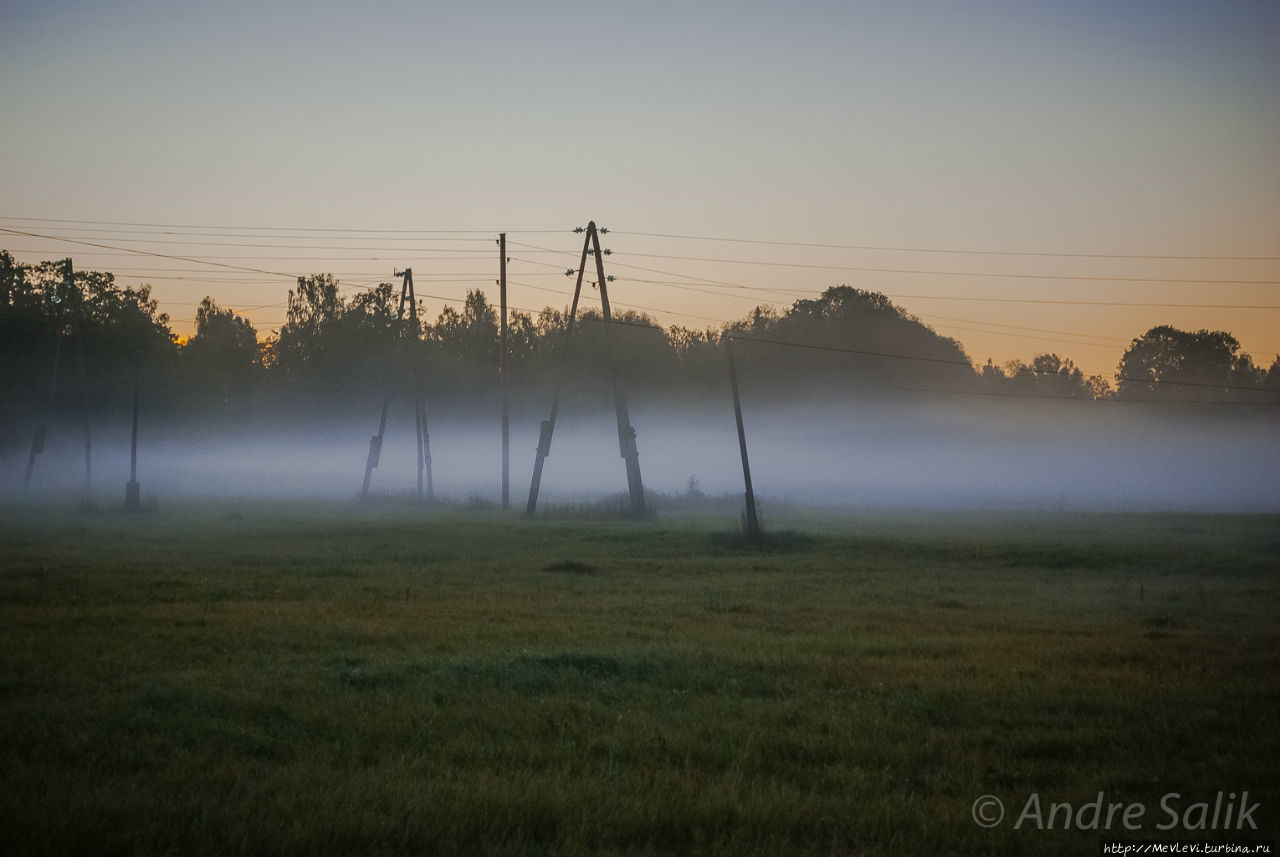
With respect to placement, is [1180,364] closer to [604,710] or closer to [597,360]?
[597,360]

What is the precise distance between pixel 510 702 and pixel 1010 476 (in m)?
83.4

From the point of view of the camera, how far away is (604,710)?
889cm

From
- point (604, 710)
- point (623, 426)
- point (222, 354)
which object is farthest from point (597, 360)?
point (604, 710)

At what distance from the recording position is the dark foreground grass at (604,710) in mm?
6121

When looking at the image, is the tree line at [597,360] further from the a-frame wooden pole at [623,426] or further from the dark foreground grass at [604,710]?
the dark foreground grass at [604,710]

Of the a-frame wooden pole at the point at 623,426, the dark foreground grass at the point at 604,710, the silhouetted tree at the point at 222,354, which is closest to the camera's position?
the dark foreground grass at the point at 604,710

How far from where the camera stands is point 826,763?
755cm

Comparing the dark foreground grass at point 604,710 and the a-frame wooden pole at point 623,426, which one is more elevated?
the a-frame wooden pole at point 623,426

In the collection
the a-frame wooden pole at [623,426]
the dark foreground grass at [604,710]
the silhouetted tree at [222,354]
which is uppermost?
the silhouetted tree at [222,354]

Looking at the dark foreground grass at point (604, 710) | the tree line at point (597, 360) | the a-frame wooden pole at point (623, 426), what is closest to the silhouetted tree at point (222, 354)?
the tree line at point (597, 360)

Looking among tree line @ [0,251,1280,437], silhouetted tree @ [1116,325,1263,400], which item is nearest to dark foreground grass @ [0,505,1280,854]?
tree line @ [0,251,1280,437]

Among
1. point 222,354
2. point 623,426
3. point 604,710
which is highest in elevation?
point 222,354

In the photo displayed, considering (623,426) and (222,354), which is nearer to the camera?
(623,426)

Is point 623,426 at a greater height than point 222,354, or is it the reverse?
point 222,354
